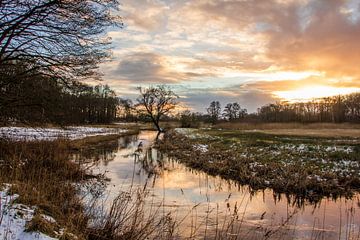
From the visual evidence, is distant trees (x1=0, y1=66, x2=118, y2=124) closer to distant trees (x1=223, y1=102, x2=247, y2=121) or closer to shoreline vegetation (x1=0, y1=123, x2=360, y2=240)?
shoreline vegetation (x1=0, y1=123, x2=360, y2=240)

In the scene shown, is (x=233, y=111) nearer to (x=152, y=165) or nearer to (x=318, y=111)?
(x=318, y=111)

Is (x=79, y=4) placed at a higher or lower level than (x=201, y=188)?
higher

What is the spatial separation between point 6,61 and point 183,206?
808 centimetres

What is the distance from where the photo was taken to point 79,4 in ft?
36.2

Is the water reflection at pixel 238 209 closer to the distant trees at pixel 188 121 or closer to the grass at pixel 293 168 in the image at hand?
the grass at pixel 293 168

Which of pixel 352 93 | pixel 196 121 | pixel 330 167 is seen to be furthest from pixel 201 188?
pixel 352 93

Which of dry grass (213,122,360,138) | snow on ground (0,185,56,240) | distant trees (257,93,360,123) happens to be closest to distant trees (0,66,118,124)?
snow on ground (0,185,56,240)

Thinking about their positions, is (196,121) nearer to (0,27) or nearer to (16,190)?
(0,27)

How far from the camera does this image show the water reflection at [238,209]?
24.2 feet

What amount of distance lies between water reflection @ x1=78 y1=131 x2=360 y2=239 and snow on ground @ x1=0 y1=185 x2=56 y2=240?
2.64 metres

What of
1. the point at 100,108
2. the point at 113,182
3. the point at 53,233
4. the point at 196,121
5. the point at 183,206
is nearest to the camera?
the point at 53,233

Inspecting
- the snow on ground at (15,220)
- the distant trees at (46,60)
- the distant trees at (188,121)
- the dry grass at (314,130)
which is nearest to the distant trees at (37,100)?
the distant trees at (46,60)

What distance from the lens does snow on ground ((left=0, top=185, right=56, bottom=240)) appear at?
14.1 feet

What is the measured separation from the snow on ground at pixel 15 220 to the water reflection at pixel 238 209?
2640mm
